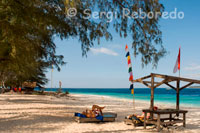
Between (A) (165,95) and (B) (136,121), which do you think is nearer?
(B) (136,121)

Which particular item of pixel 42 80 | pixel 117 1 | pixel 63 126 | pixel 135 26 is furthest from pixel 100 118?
pixel 42 80

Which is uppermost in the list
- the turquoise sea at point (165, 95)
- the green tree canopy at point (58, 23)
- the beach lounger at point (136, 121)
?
the green tree canopy at point (58, 23)

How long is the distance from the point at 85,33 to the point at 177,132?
4876mm

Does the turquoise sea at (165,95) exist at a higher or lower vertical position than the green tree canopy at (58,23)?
lower

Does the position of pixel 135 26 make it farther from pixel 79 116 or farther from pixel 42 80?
pixel 42 80

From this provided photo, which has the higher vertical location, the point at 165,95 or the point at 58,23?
the point at 58,23

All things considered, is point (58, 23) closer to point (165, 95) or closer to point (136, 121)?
point (136, 121)

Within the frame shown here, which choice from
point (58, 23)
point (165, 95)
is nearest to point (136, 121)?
point (58, 23)

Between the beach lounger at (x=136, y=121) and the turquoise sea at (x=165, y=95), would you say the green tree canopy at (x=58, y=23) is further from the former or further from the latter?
the turquoise sea at (x=165, y=95)

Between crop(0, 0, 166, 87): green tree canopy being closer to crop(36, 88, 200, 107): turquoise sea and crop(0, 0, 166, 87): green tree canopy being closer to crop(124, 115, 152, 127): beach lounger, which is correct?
crop(124, 115, 152, 127): beach lounger

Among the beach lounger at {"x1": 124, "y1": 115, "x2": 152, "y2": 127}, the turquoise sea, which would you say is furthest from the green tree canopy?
the turquoise sea

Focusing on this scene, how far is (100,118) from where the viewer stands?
9805 mm

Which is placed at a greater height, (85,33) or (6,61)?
(85,33)

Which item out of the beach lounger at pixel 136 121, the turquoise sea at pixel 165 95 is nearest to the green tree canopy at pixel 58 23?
the beach lounger at pixel 136 121
